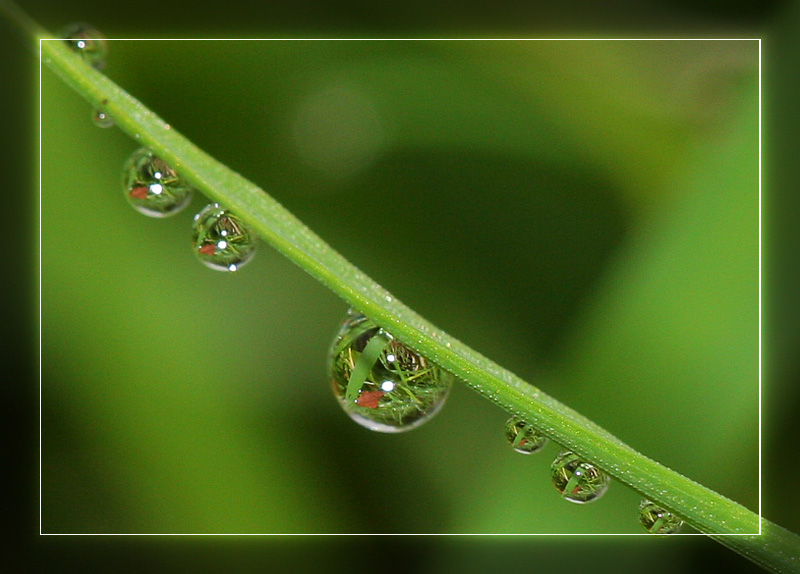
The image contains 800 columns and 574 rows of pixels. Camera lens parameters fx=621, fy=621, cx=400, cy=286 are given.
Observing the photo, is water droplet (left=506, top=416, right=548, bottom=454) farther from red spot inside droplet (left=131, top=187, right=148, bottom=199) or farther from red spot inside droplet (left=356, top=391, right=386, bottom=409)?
red spot inside droplet (left=131, top=187, right=148, bottom=199)

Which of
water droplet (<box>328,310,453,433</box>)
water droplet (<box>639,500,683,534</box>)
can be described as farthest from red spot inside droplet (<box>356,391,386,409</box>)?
water droplet (<box>639,500,683,534</box>)

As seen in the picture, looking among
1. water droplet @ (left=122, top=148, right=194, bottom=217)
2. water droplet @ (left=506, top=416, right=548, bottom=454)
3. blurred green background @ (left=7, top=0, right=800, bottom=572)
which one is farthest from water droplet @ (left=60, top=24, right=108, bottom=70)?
blurred green background @ (left=7, top=0, right=800, bottom=572)

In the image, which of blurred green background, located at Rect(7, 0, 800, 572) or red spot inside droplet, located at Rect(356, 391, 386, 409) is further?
blurred green background, located at Rect(7, 0, 800, 572)

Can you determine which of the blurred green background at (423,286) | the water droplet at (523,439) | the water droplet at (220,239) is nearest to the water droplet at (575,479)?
the water droplet at (523,439)

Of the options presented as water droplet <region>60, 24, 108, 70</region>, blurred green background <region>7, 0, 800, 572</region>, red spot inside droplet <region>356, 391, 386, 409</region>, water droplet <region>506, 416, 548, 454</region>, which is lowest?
blurred green background <region>7, 0, 800, 572</region>

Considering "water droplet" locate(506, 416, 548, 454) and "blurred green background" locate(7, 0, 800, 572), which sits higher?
"water droplet" locate(506, 416, 548, 454)

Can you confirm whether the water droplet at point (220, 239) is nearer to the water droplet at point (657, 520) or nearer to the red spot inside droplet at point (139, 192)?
the red spot inside droplet at point (139, 192)

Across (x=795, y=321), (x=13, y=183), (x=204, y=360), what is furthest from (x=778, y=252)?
(x=13, y=183)
